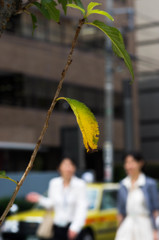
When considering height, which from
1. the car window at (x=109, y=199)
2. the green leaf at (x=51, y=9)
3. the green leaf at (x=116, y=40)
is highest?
the green leaf at (x=51, y=9)

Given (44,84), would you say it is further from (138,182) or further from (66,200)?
(138,182)

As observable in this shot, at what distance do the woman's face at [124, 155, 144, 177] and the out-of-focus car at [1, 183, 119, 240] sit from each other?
208 inches

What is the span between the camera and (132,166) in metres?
7.78

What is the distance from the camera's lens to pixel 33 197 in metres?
9.20

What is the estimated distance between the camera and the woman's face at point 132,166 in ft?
25.4

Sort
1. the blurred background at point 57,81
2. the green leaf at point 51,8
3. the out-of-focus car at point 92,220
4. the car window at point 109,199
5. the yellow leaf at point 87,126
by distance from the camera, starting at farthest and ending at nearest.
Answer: the blurred background at point 57,81 < the car window at point 109,199 < the out-of-focus car at point 92,220 < the green leaf at point 51,8 < the yellow leaf at point 87,126

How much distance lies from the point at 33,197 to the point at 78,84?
33645 mm

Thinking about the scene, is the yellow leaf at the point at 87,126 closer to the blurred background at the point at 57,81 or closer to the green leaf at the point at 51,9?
the green leaf at the point at 51,9

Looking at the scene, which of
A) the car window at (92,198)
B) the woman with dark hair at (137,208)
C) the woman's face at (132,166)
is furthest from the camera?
the car window at (92,198)

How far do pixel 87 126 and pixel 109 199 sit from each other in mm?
12566

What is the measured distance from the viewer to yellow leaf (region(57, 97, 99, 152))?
1.86m

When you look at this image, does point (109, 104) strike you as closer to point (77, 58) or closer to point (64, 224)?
point (77, 58)

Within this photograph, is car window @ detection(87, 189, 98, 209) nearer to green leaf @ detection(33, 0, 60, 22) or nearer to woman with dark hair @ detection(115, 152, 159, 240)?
woman with dark hair @ detection(115, 152, 159, 240)

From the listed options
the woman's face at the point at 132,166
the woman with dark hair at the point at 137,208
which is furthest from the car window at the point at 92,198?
the woman with dark hair at the point at 137,208
